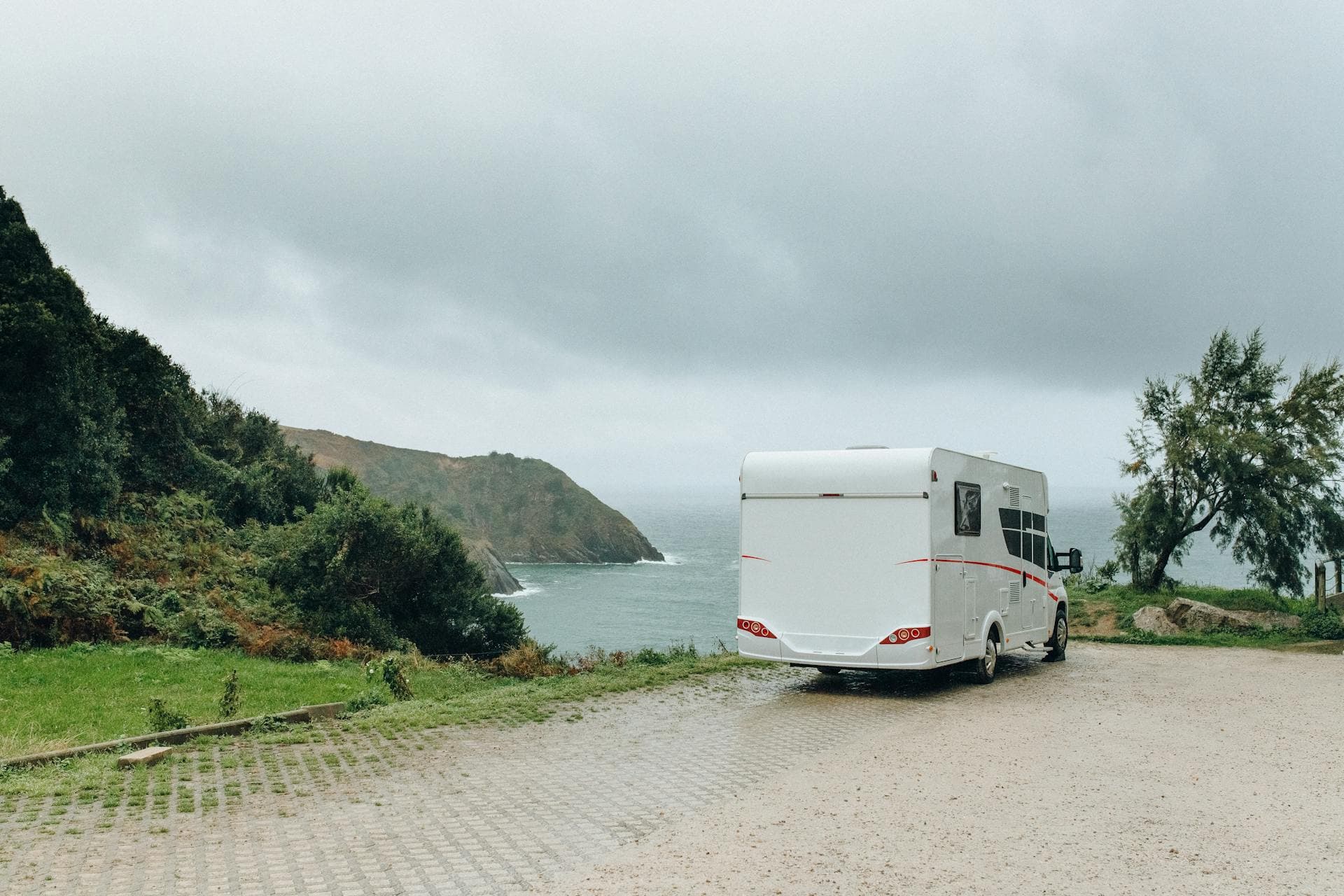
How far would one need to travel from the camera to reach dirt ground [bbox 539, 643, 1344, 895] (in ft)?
18.5

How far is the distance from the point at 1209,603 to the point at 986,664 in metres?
14.6

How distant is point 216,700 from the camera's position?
1177 cm

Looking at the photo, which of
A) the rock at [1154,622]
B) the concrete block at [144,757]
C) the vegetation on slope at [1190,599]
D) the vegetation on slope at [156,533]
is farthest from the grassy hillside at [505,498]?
the concrete block at [144,757]

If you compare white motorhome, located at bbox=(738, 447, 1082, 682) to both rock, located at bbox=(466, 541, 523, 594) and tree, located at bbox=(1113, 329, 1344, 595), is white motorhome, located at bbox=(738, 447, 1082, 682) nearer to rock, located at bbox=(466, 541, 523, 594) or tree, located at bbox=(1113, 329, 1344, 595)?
tree, located at bbox=(1113, 329, 1344, 595)

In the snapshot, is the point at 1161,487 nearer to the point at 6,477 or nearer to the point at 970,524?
the point at 970,524

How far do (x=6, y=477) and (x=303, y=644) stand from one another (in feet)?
35.1

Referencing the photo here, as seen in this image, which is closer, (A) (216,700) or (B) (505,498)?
(A) (216,700)

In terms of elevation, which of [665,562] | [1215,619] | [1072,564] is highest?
[665,562]

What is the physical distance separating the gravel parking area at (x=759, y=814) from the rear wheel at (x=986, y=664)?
228 cm

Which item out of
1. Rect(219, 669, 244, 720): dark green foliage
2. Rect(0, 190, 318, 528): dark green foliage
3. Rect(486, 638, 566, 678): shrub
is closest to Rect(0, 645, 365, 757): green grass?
Rect(219, 669, 244, 720): dark green foliage

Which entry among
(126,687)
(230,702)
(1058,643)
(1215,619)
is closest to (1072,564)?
(1058,643)

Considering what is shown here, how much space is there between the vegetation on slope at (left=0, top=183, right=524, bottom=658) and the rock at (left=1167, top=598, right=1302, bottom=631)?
56.5 feet

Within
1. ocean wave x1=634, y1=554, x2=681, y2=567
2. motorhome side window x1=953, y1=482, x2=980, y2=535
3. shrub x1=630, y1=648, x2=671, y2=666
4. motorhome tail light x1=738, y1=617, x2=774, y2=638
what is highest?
ocean wave x1=634, y1=554, x2=681, y2=567

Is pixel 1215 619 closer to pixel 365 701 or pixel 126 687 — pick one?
pixel 365 701
